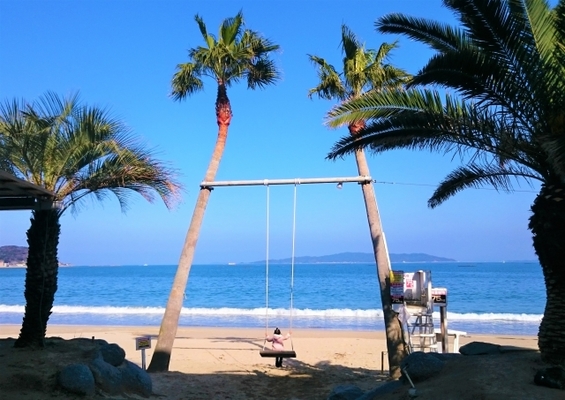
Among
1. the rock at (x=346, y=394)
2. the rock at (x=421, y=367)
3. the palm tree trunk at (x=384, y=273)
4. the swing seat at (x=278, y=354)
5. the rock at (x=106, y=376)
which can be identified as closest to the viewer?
the rock at (x=421, y=367)

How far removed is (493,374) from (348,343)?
9995 millimetres

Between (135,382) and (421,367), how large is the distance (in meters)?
3.67

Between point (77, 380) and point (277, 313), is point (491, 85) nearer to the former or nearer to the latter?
point (77, 380)

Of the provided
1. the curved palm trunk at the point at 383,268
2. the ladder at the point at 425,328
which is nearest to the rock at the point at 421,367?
the curved palm trunk at the point at 383,268

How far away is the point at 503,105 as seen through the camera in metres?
6.40

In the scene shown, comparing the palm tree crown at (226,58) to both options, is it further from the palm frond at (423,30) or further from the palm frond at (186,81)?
the palm frond at (423,30)

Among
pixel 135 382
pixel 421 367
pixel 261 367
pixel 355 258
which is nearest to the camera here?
pixel 421 367

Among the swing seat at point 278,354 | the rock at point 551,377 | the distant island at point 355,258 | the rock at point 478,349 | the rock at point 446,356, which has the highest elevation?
the distant island at point 355,258

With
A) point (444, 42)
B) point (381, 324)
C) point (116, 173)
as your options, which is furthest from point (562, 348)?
point (381, 324)

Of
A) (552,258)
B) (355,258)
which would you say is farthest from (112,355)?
(355,258)

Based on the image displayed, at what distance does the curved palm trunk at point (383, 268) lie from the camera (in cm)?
931

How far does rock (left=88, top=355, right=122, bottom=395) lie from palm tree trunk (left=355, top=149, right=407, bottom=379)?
423 cm

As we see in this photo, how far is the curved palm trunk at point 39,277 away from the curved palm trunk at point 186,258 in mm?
2260

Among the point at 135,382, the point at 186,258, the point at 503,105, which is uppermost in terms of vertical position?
the point at 503,105
